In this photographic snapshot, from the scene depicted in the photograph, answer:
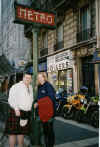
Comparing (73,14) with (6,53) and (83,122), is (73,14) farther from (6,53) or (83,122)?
(6,53)

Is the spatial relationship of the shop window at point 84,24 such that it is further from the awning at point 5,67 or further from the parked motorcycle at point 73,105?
the awning at point 5,67

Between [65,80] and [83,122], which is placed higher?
[65,80]

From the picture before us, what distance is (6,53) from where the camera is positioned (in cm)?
3253

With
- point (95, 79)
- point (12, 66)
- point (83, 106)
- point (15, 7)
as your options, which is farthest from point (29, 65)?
point (15, 7)

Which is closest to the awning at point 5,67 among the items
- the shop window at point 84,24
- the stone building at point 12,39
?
the stone building at point 12,39

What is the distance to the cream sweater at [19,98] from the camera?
369 centimetres

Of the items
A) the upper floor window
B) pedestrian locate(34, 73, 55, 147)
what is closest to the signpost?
pedestrian locate(34, 73, 55, 147)

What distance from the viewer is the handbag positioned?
13.2 feet

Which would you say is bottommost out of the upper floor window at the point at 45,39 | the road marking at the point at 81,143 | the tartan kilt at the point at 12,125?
the road marking at the point at 81,143

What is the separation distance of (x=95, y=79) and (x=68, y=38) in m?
4.25

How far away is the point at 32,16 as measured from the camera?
4.55 meters

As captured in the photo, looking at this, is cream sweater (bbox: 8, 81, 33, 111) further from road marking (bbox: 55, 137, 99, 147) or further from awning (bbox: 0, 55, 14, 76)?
awning (bbox: 0, 55, 14, 76)

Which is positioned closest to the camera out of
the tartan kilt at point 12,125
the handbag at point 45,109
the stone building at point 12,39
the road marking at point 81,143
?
the tartan kilt at point 12,125

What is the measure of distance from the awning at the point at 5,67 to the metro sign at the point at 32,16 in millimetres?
24260
